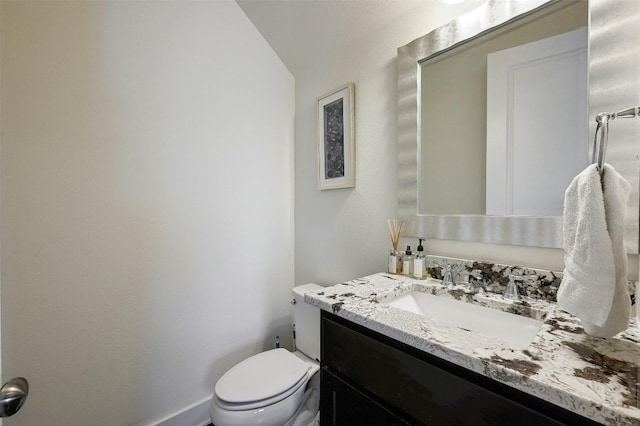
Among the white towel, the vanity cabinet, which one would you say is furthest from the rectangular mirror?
the vanity cabinet

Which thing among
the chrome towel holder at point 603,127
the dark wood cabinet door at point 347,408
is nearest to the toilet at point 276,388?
the dark wood cabinet door at point 347,408

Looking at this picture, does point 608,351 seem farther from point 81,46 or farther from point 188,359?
point 81,46

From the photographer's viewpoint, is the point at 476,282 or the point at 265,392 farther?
the point at 265,392

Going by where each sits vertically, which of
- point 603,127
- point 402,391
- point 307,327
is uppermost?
point 603,127

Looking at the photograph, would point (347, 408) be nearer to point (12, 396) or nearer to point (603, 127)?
point (12, 396)

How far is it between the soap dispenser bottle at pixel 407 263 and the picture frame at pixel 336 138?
0.47m

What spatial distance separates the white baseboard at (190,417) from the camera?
1.32 meters

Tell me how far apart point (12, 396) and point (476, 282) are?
1.22m

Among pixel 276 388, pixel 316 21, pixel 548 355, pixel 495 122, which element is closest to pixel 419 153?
pixel 495 122

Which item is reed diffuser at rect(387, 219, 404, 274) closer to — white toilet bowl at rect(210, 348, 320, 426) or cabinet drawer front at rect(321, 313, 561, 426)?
cabinet drawer front at rect(321, 313, 561, 426)

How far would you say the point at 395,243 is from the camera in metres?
1.17

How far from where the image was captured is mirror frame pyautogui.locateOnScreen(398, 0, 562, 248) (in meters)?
0.85

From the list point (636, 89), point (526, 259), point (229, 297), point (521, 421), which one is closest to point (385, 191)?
point (526, 259)

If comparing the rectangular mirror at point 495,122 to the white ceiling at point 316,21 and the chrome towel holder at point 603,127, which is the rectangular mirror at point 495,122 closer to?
the chrome towel holder at point 603,127
